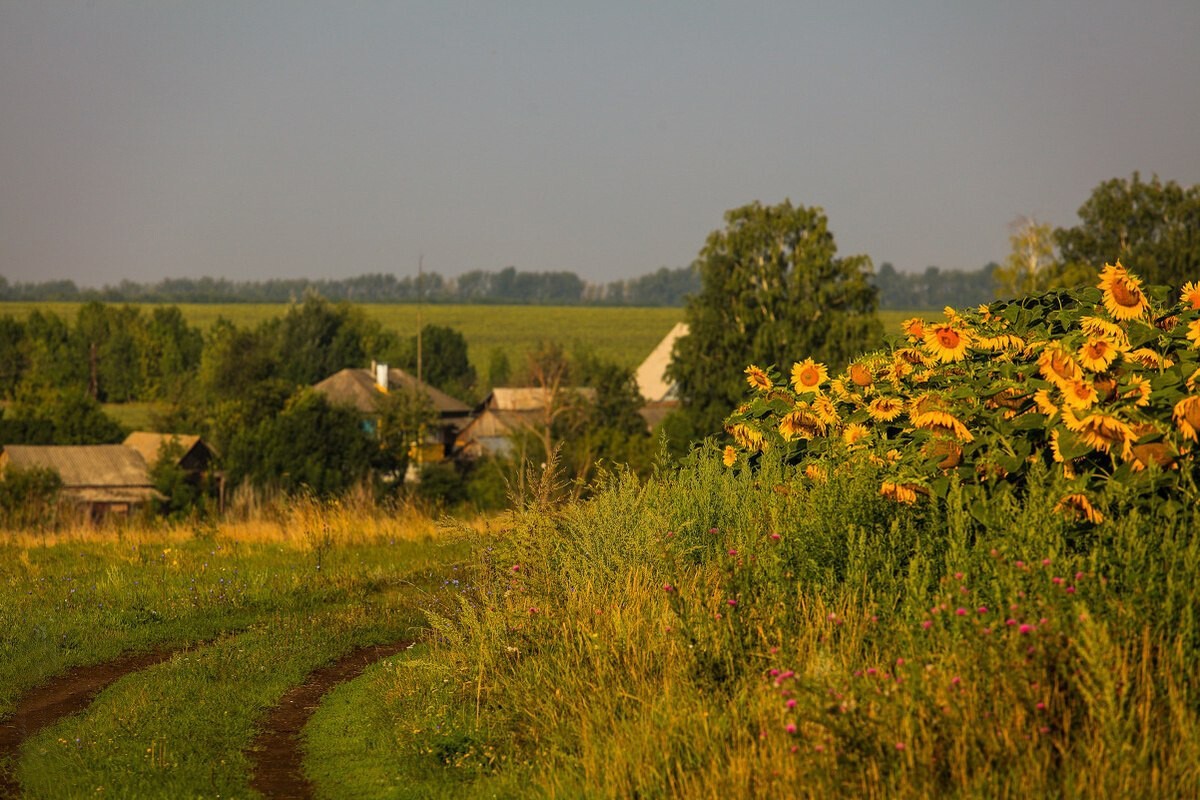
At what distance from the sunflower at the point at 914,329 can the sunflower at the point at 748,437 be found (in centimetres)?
144

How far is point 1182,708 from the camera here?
17.5 feet

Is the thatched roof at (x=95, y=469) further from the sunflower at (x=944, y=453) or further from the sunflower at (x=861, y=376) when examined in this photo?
the sunflower at (x=944, y=453)

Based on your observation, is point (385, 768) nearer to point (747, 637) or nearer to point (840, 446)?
point (747, 637)

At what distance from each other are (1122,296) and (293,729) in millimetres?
5549

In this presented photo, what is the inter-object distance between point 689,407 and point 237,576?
46.8 meters

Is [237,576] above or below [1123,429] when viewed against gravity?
below

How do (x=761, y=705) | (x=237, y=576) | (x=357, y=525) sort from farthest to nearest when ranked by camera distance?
(x=357, y=525) < (x=237, y=576) < (x=761, y=705)

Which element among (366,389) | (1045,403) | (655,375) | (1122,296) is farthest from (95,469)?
(1045,403)

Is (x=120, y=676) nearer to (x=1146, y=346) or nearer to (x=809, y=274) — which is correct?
(x=1146, y=346)

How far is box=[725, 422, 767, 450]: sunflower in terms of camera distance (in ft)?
36.2

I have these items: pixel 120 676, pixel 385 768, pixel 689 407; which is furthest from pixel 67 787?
pixel 689 407

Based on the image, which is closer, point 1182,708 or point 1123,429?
point 1182,708

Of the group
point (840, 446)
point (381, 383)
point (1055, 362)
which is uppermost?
point (1055, 362)

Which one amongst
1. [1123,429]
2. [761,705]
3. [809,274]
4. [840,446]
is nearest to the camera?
[761,705]
